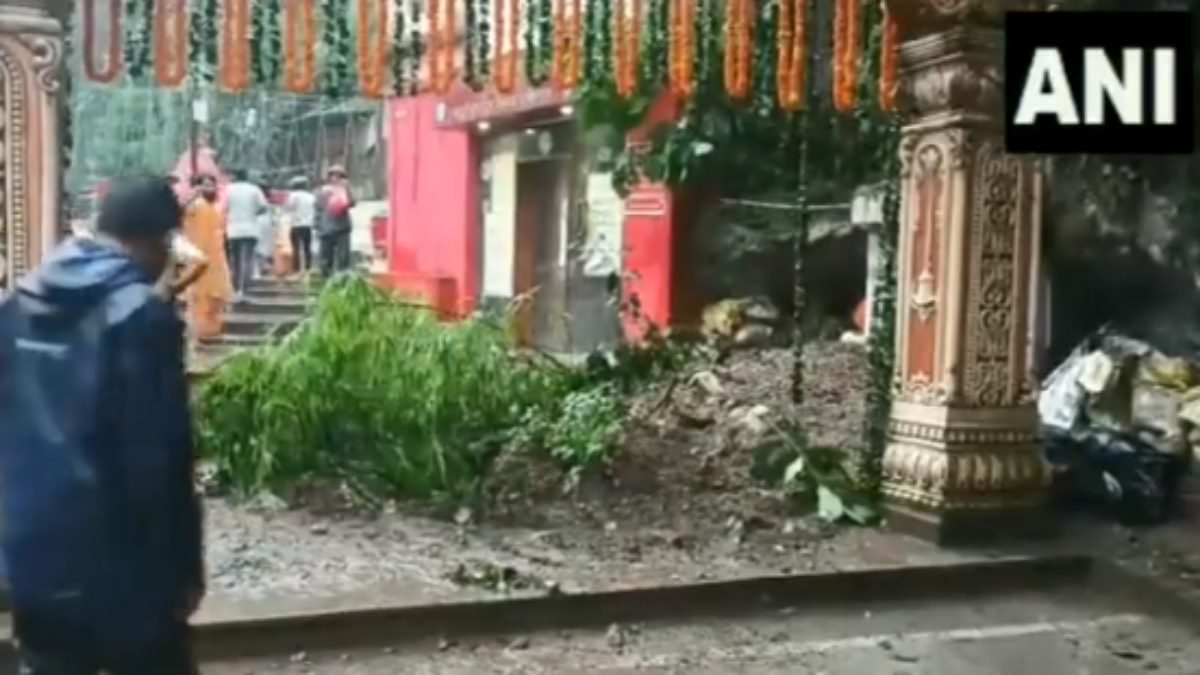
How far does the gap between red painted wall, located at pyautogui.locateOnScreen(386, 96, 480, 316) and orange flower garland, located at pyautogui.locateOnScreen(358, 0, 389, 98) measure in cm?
173

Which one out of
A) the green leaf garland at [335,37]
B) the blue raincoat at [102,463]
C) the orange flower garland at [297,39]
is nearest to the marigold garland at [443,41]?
the green leaf garland at [335,37]

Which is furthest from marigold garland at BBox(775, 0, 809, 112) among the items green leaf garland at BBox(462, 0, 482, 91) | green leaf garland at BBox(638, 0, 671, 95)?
Answer: green leaf garland at BBox(462, 0, 482, 91)

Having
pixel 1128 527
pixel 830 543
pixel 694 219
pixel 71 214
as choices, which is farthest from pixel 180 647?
pixel 694 219

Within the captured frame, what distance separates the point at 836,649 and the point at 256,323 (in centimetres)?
273

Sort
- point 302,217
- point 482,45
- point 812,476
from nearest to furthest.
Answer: point 482,45 → point 812,476 → point 302,217

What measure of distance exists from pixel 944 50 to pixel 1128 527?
5.73 ft

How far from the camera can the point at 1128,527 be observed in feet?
16.8

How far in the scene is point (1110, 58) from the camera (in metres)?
3.69

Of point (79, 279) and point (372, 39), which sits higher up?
point (372, 39)

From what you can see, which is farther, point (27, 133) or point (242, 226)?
point (242, 226)

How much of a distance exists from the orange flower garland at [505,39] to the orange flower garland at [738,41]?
2.20ft

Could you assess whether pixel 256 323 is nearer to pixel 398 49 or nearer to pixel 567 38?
pixel 398 49

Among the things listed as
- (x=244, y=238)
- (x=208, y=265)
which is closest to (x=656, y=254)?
(x=244, y=238)

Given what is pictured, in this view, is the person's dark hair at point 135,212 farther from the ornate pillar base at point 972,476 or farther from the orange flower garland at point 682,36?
the ornate pillar base at point 972,476
